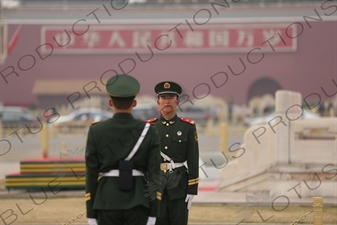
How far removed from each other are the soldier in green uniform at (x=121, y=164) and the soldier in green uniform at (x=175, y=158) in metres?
1.15

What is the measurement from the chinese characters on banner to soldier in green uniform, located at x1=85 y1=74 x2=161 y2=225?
35.5m

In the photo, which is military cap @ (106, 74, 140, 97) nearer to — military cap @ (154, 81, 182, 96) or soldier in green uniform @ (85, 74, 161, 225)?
soldier in green uniform @ (85, 74, 161, 225)

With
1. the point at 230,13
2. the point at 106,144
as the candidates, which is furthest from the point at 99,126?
the point at 230,13

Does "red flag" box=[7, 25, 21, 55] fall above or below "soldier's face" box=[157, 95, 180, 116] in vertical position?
above

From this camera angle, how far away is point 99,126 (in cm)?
484

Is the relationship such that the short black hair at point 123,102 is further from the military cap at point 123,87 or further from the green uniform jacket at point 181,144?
the green uniform jacket at point 181,144

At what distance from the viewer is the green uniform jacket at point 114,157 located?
15.6ft

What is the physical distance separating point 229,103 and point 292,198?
31.2m

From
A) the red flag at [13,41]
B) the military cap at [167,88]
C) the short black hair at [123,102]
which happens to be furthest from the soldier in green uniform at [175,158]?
the red flag at [13,41]

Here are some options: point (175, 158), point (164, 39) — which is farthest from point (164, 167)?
point (164, 39)

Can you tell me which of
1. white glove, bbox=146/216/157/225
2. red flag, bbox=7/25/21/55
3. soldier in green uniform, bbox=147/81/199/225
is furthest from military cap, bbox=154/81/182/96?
red flag, bbox=7/25/21/55

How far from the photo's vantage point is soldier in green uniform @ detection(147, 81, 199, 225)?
6.02 m

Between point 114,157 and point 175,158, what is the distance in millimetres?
1506

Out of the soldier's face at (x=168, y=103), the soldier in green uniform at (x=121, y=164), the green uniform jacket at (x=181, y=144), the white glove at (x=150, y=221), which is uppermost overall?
the soldier's face at (x=168, y=103)
